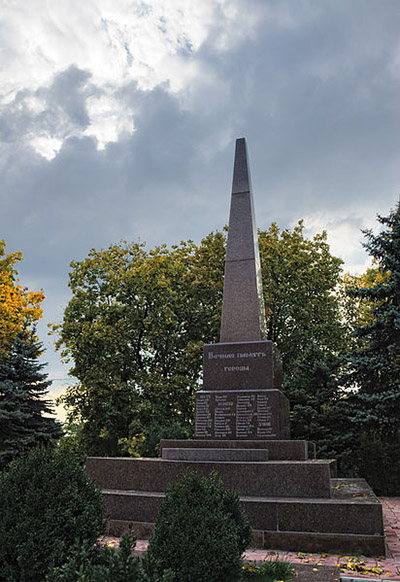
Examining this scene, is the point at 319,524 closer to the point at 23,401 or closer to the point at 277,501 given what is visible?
the point at 277,501

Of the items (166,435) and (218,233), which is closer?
(166,435)

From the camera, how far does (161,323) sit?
810 inches

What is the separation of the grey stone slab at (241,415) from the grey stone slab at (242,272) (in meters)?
A: 1.37

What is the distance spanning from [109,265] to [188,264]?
395 centimetres

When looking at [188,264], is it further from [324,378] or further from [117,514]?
[117,514]

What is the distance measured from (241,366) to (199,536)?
5.91 meters

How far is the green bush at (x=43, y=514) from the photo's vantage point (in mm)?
3549

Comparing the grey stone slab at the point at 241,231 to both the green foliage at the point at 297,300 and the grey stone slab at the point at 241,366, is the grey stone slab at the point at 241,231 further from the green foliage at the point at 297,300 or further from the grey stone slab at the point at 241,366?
the green foliage at the point at 297,300

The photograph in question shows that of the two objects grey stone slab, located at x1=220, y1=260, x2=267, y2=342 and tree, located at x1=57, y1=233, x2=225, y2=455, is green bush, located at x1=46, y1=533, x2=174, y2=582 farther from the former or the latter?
tree, located at x1=57, y1=233, x2=225, y2=455

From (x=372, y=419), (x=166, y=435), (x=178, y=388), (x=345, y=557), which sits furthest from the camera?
(x=178, y=388)

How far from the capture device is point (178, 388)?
19375 millimetres

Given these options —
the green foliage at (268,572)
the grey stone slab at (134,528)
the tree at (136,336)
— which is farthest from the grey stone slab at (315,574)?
the tree at (136,336)

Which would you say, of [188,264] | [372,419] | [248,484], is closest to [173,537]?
[248,484]

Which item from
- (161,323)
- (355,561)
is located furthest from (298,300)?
(355,561)
